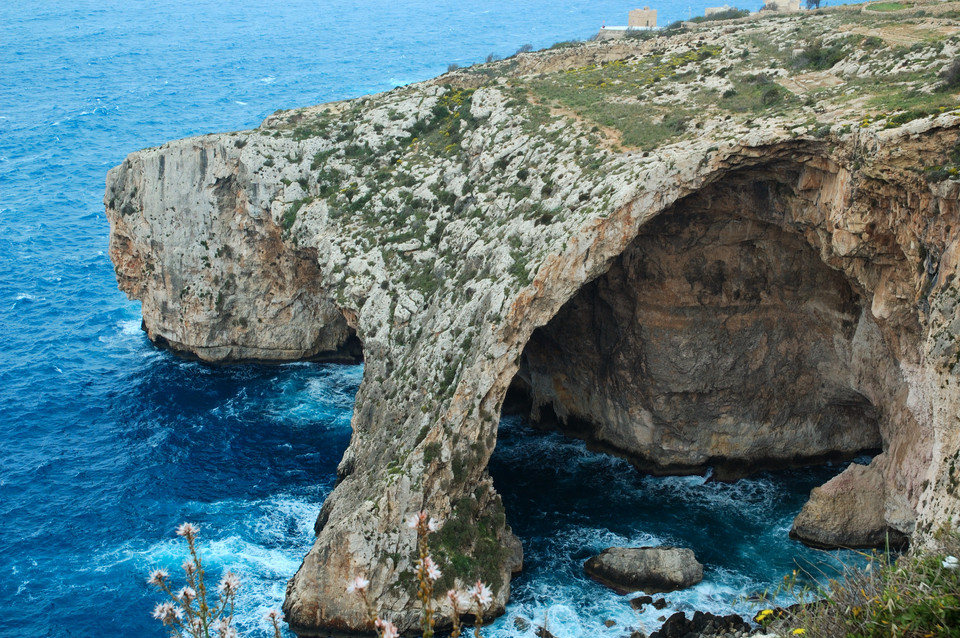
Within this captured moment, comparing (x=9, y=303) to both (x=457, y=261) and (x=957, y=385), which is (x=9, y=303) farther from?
(x=957, y=385)

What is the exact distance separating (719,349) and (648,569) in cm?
1390

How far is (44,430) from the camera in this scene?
5609 cm

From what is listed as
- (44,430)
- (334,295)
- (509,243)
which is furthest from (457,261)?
(44,430)

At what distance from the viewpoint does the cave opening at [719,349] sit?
44.6m

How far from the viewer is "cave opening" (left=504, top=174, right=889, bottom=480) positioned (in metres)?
44.6

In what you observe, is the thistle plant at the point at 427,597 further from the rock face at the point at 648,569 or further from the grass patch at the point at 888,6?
the grass patch at the point at 888,6

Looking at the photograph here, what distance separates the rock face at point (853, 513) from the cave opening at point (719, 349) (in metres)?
3.65

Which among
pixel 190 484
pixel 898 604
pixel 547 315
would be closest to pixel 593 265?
pixel 547 315

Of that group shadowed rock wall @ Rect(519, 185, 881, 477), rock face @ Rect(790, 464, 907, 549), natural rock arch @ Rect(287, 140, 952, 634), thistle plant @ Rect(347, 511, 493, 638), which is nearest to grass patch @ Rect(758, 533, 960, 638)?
thistle plant @ Rect(347, 511, 493, 638)

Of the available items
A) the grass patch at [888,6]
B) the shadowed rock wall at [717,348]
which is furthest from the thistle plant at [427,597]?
the grass patch at [888,6]

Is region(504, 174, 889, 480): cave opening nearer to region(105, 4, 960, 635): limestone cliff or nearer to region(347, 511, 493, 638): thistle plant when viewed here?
region(105, 4, 960, 635): limestone cliff

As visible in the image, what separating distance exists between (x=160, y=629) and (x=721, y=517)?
89.7 ft

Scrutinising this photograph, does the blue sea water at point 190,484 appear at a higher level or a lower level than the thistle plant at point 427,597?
lower

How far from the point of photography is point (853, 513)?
41406 millimetres
